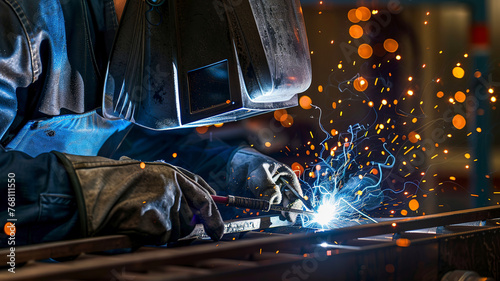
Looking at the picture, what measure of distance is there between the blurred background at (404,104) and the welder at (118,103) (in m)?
0.68

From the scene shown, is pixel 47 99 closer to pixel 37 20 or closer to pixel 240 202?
pixel 37 20

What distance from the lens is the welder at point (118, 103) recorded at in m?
1.12

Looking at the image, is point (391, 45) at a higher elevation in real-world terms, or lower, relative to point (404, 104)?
higher

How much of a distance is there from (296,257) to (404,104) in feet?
7.44

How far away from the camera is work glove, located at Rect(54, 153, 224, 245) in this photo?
43.2 inches

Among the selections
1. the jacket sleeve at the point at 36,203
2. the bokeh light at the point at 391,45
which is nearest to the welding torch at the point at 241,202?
the jacket sleeve at the point at 36,203

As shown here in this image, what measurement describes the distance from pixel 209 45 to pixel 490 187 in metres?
2.43

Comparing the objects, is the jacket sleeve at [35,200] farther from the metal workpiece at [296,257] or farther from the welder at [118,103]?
the metal workpiece at [296,257]

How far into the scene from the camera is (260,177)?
183 centimetres

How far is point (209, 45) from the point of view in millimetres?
1443

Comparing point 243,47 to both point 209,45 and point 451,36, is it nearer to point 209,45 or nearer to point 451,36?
point 209,45

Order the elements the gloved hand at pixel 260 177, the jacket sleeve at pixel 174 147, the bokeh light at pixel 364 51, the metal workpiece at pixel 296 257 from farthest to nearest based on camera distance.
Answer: the bokeh light at pixel 364 51 < the jacket sleeve at pixel 174 147 < the gloved hand at pixel 260 177 < the metal workpiece at pixel 296 257

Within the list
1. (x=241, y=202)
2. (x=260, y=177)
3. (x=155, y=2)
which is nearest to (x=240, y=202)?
(x=241, y=202)

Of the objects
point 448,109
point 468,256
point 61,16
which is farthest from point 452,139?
point 61,16
